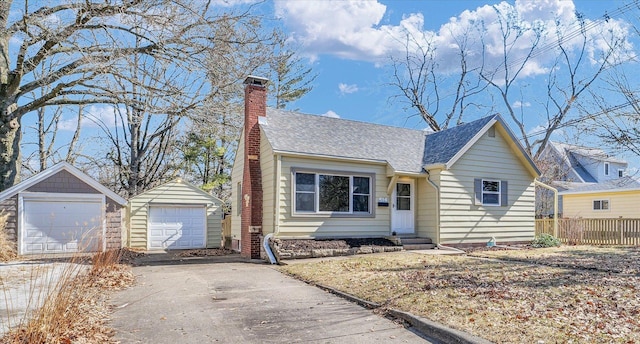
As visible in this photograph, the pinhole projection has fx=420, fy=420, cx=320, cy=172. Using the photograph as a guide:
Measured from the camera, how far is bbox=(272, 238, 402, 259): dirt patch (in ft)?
40.4

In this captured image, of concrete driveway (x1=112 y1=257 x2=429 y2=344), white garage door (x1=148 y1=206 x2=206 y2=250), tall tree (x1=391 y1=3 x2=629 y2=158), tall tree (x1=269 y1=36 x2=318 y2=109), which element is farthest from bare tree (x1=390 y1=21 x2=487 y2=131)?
concrete driveway (x1=112 y1=257 x2=429 y2=344)

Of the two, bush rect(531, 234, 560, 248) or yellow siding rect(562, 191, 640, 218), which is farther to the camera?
yellow siding rect(562, 191, 640, 218)

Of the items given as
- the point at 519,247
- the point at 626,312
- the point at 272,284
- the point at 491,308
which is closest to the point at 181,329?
the point at 272,284

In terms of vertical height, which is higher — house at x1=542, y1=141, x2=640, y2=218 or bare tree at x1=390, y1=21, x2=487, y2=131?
bare tree at x1=390, y1=21, x2=487, y2=131

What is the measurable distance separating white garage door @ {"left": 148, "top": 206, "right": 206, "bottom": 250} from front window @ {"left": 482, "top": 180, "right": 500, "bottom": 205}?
1222cm

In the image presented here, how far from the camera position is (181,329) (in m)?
5.40

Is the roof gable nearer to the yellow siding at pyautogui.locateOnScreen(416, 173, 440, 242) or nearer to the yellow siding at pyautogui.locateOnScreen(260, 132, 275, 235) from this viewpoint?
the yellow siding at pyautogui.locateOnScreen(260, 132, 275, 235)

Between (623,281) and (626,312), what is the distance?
2.61 m

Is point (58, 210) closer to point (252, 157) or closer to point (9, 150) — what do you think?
point (9, 150)

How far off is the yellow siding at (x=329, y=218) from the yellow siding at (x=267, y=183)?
1.28 feet

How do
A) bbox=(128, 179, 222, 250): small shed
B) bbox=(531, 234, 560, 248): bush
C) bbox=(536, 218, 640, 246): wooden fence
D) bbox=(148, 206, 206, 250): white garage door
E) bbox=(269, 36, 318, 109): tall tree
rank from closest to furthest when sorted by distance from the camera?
bbox=(531, 234, 560, 248): bush
bbox=(536, 218, 640, 246): wooden fence
bbox=(128, 179, 222, 250): small shed
bbox=(148, 206, 206, 250): white garage door
bbox=(269, 36, 318, 109): tall tree

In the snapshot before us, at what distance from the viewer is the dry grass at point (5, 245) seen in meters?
13.0

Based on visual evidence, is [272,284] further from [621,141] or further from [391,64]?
[391,64]

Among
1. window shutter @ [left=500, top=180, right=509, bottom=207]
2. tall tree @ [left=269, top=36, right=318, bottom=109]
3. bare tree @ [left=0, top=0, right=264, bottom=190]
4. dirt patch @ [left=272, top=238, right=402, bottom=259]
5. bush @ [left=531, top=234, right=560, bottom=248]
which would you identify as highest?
tall tree @ [left=269, top=36, right=318, bottom=109]
